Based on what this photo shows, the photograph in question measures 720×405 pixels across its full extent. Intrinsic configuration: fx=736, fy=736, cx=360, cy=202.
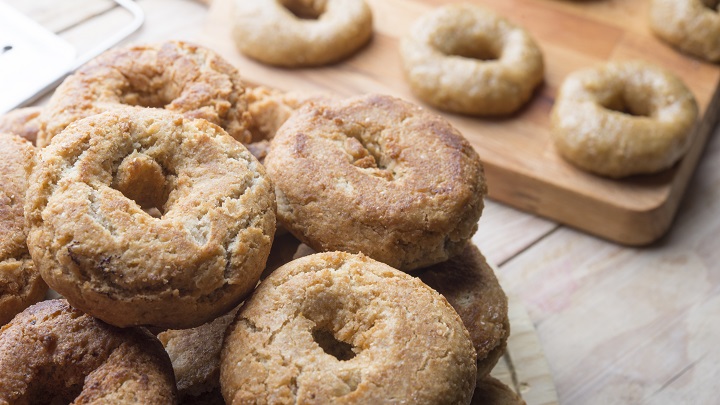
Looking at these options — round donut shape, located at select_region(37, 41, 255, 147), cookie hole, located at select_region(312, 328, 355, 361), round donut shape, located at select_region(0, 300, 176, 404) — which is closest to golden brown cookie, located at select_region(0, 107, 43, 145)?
round donut shape, located at select_region(37, 41, 255, 147)

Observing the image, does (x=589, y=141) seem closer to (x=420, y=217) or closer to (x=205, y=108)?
(x=420, y=217)

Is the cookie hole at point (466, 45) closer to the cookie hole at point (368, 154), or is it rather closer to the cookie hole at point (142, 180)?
the cookie hole at point (368, 154)

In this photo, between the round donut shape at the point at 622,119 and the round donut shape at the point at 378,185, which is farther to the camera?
the round donut shape at the point at 622,119

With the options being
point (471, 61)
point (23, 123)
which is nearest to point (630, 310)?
point (471, 61)

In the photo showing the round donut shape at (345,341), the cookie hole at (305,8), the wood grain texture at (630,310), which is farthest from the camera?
the cookie hole at (305,8)

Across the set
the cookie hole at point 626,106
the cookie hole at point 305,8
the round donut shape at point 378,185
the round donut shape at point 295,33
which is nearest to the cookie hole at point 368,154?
the round donut shape at point 378,185

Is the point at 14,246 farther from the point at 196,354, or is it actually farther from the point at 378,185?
the point at 378,185

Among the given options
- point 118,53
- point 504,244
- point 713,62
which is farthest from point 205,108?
point 713,62
